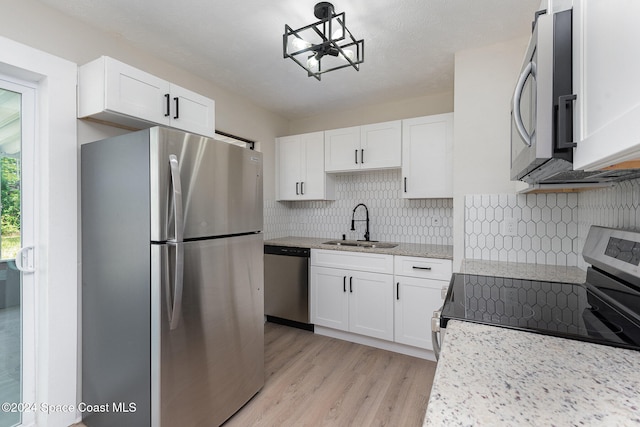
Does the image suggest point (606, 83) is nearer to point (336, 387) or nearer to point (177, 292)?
point (177, 292)

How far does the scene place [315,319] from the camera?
9.95 feet

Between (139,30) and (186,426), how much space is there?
2400 millimetres

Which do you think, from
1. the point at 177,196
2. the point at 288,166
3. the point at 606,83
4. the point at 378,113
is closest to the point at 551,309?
the point at 606,83

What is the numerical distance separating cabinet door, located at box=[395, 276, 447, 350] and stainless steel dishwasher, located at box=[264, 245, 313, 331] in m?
0.94

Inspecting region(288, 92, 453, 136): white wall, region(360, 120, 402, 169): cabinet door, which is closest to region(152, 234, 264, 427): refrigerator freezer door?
region(360, 120, 402, 169): cabinet door

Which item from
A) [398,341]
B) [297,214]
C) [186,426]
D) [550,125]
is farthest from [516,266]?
[297,214]

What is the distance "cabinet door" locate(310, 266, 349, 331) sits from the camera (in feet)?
9.47

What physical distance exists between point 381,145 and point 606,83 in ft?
8.35

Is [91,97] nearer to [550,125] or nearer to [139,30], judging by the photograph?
[139,30]

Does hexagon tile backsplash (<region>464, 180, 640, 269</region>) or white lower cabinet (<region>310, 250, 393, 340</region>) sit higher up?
hexagon tile backsplash (<region>464, 180, 640, 269</region>)

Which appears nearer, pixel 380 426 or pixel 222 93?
pixel 380 426

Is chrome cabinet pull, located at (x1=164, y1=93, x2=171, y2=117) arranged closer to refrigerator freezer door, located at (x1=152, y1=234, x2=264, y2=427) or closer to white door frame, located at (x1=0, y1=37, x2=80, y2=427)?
white door frame, located at (x1=0, y1=37, x2=80, y2=427)

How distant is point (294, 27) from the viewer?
6.33ft

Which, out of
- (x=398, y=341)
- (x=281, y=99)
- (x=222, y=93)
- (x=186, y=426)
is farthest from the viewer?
(x=281, y=99)
